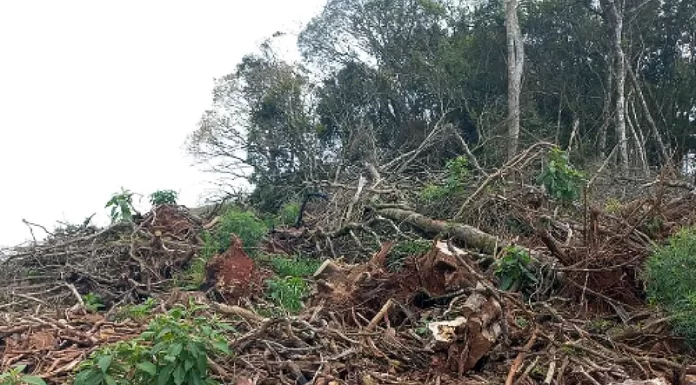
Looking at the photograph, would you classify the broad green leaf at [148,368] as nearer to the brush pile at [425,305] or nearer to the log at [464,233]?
the brush pile at [425,305]

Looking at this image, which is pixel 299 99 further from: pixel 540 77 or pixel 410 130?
pixel 540 77

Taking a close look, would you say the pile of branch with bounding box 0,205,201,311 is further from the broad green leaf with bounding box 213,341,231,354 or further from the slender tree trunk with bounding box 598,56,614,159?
the slender tree trunk with bounding box 598,56,614,159

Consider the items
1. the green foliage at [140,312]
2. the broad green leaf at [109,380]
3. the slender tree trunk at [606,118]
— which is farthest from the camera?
the slender tree trunk at [606,118]

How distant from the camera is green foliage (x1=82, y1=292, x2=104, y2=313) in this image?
6.99m

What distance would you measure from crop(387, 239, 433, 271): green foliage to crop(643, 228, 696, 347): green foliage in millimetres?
2999

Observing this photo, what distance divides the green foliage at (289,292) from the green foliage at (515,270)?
1.92 m

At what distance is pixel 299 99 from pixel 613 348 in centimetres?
1690

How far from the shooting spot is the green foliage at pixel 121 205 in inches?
393

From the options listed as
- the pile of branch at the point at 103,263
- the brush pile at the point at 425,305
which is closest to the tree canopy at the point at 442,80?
the pile of branch at the point at 103,263

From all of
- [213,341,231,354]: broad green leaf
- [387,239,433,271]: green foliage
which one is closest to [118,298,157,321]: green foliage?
[213,341,231,354]: broad green leaf

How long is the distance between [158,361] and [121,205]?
6423 millimetres

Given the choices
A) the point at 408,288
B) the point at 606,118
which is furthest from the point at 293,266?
the point at 606,118

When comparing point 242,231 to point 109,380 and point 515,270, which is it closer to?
point 515,270

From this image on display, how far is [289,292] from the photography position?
7.10 m
